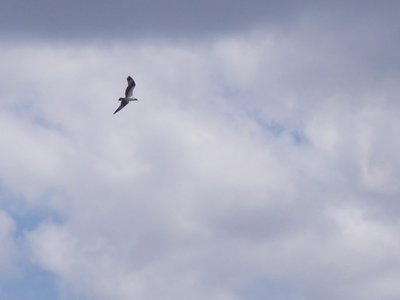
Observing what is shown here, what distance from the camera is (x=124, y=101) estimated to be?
82.3m
